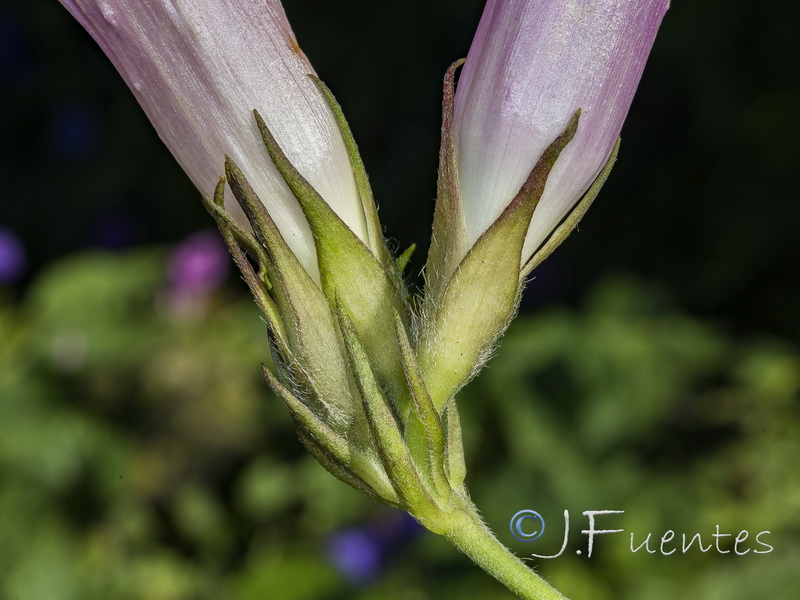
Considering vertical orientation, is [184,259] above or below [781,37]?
above

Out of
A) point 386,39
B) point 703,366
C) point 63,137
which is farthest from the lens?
point 63,137

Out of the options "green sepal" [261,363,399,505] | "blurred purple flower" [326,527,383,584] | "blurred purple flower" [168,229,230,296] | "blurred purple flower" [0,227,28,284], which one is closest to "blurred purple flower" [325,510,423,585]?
"blurred purple flower" [326,527,383,584]

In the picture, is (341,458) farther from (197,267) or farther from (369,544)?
(197,267)

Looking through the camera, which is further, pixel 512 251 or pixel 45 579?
pixel 45 579

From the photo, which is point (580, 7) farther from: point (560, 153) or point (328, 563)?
point (328, 563)

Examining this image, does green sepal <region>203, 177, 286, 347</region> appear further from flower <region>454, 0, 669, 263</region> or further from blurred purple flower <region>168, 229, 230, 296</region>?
blurred purple flower <region>168, 229, 230, 296</region>

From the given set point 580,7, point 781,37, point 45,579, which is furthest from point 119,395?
point 580,7
